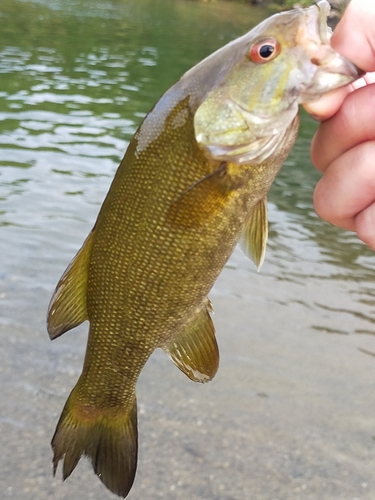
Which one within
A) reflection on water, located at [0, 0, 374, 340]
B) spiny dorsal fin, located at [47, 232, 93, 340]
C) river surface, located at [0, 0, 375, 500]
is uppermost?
spiny dorsal fin, located at [47, 232, 93, 340]

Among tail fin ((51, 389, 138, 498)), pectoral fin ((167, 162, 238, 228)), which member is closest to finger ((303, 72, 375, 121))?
pectoral fin ((167, 162, 238, 228))

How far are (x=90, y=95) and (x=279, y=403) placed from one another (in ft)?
37.9

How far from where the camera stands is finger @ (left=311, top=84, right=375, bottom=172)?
1815 mm

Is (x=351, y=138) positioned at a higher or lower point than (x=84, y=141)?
higher

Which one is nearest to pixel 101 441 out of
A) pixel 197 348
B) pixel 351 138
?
pixel 197 348

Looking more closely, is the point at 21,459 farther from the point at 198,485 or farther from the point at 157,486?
the point at 198,485

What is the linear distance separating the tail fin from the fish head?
1.40 m

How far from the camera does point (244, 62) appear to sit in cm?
194

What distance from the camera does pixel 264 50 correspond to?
188 cm

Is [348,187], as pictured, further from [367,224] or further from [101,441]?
[101,441]

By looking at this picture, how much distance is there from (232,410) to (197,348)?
276 cm

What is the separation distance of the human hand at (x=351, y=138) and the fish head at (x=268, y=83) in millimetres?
62

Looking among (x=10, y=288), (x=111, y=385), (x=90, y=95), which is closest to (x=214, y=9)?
(x=90, y=95)

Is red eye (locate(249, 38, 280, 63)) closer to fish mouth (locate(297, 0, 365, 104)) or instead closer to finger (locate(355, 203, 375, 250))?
fish mouth (locate(297, 0, 365, 104))
